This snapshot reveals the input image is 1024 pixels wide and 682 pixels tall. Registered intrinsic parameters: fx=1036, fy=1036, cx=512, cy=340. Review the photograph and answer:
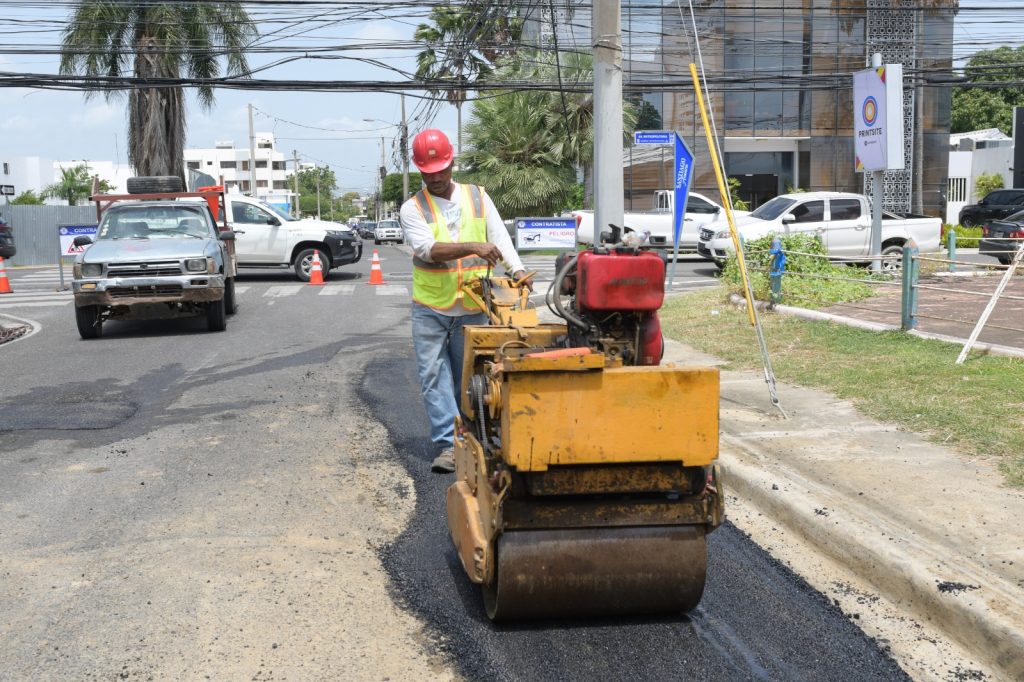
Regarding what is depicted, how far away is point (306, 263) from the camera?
22672 mm

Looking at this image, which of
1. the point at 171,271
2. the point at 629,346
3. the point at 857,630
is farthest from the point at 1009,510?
the point at 171,271

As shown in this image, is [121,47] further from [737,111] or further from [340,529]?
[340,529]

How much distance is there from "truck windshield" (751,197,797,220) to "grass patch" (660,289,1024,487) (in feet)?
30.6

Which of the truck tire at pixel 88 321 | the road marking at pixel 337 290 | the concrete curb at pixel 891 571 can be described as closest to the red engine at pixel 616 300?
the concrete curb at pixel 891 571

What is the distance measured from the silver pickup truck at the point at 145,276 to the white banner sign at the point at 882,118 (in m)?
10.3

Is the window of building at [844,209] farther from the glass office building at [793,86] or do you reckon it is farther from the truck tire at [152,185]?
the glass office building at [793,86]

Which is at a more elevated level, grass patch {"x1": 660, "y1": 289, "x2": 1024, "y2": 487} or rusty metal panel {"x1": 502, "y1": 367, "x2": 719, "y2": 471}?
rusty metal panel {"x1": 502, "y1": 367, "x2": 719, "y2": 471}

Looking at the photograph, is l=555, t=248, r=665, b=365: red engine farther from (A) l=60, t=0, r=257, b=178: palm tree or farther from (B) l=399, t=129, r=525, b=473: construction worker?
(A) l=60, t=0, r=257, b=178: palm tree

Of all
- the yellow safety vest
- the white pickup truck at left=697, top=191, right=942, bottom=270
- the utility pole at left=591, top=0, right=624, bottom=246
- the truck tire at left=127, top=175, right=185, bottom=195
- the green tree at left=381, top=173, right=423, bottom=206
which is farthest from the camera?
the green tree at left=381, top=173, right=423, bottom=206

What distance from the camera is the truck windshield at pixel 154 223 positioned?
1431 centimetres

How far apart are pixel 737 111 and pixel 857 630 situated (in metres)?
36.3

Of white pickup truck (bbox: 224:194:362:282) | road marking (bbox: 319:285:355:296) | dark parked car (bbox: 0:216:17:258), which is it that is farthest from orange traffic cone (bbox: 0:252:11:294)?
dark parked car (bbox: 0:216:17:258)

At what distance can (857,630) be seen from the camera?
4129 mm

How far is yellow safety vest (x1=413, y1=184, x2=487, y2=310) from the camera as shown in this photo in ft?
19.4
